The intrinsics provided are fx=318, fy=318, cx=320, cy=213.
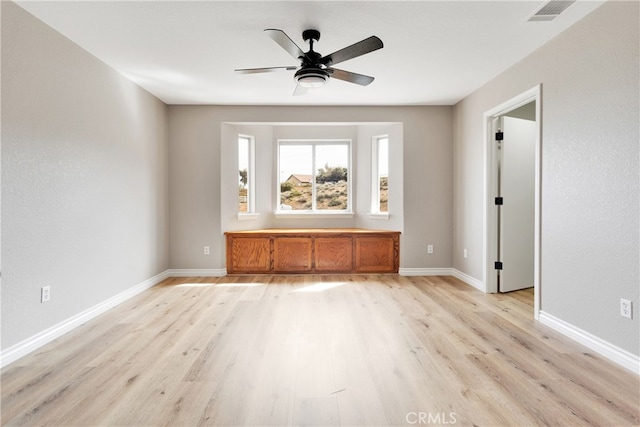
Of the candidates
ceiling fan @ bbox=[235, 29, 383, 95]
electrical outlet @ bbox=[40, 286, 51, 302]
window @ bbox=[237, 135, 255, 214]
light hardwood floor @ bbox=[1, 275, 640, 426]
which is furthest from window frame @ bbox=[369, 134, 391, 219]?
electrical outlet @ bbox=[40, 286, 51, 302]

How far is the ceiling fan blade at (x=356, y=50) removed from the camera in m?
2.13

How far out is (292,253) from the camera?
4.81m

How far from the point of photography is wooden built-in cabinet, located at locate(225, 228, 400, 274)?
4.78 m

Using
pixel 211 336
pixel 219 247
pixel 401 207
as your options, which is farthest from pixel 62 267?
pixel 401 207

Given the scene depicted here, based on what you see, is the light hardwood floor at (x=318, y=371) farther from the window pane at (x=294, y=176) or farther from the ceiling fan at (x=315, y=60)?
the window pane at (x=294, y=176)

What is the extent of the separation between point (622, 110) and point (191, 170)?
15.3 feet

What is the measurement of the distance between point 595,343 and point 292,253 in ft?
11.5

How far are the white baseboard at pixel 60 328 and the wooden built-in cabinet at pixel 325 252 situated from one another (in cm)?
163

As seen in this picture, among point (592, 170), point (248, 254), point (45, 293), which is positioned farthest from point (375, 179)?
point (45, 293)

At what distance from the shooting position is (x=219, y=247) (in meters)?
4.73

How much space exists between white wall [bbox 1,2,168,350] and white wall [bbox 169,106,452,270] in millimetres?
726

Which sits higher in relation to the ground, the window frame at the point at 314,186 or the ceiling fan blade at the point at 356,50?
the ceiling fan blade at the point at 356,50

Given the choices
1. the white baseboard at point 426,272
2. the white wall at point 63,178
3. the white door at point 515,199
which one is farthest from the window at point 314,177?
the white door at point 515,199

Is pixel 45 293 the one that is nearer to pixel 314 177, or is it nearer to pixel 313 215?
pixel 313 215
